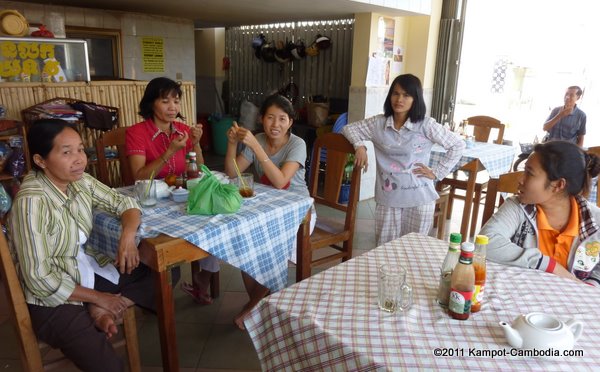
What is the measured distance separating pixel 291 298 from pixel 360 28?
3.72 m

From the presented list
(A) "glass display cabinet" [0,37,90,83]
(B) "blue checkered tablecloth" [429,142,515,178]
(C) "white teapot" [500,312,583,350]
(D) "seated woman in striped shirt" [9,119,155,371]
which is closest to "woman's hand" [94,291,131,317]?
(D) "seated woman in striped shirt" [9,119,155,371]

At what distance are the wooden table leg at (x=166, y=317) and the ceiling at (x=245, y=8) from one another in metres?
3.00

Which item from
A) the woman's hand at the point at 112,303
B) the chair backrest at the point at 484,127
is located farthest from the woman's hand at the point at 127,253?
the chair backrest at the point at 484,127

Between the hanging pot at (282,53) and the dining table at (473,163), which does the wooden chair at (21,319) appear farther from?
the hanging pot at (282,53)

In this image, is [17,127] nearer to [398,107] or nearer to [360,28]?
[398,107]

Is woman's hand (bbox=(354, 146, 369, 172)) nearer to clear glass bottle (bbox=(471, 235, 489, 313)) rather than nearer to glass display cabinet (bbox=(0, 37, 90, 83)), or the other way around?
clear glass bottle (bbox=(471, 235, 489, 313))

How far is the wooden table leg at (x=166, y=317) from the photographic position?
5.29 feet

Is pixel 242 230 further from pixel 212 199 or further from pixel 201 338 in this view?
pixel 201 338

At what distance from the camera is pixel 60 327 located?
58.3 inches

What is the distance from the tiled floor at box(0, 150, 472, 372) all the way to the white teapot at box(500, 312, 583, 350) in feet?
4.44

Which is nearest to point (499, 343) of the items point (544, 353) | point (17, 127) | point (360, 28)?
point (544, 353)

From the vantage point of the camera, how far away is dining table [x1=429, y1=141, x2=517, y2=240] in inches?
130

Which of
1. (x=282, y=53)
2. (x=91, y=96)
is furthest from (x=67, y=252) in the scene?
(x=282, y=53)

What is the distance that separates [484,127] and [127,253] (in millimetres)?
3679
